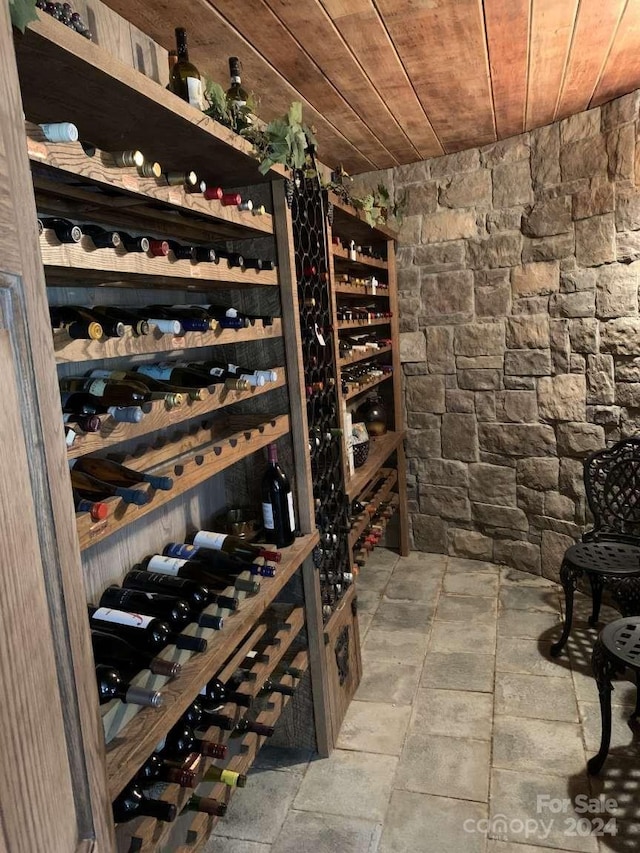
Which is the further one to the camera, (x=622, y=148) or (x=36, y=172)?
(x=622, y=148)

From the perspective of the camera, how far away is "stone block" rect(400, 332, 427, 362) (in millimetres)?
3775

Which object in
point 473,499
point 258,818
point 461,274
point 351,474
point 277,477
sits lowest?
point 258,818

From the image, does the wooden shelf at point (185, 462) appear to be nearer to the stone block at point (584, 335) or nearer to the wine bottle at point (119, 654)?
the wine bottle at point (119, 654)

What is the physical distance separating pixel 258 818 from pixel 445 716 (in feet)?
2.72

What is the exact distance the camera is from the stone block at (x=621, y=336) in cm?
300

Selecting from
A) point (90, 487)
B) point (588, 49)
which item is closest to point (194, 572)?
point (90, 487)

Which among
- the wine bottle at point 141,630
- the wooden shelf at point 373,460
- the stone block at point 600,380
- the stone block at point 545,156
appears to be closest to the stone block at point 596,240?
the stone block at point 545,156

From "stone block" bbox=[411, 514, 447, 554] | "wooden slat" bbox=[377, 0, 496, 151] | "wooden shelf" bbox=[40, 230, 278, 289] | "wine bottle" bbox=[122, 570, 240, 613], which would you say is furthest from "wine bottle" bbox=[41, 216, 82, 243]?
"stone block" bbox=[411, 514, 447, 554]

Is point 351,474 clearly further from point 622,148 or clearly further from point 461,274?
point 622,148

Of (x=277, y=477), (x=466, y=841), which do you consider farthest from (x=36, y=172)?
(x=466, y=841)

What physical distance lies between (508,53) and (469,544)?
2705 mm

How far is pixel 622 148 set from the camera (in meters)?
2.88

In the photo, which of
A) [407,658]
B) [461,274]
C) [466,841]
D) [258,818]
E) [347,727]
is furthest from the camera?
[461,274]

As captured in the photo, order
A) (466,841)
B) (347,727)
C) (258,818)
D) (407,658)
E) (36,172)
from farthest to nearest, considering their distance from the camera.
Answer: (407,658) → (347,727) → (258,818) → (466,841) → (36,172)
